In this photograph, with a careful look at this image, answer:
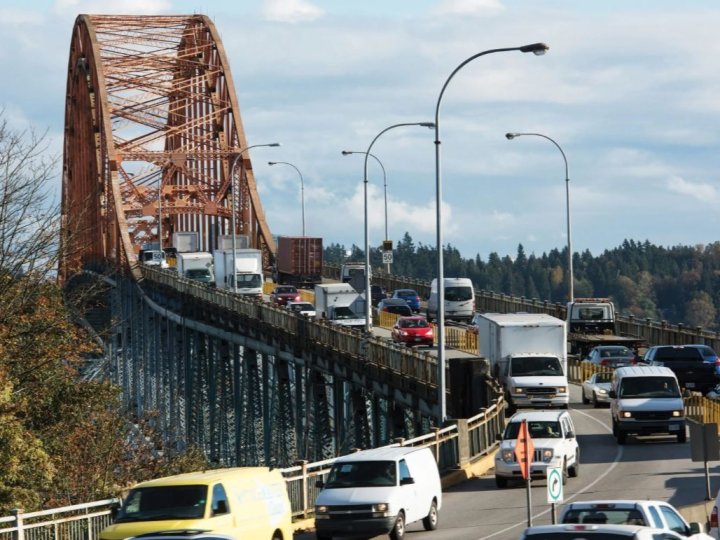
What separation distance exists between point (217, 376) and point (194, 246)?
28461 mm

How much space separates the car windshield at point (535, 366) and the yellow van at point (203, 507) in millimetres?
24722

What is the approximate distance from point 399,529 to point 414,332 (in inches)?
1659

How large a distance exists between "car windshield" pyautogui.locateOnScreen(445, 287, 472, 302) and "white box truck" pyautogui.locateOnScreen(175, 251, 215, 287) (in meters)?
25.8

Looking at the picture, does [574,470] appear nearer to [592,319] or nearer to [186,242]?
[592,319]

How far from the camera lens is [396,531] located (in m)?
26.4

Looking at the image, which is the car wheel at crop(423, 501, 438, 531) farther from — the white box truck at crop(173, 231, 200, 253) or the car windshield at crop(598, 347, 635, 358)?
the white box truck at crop(173, 231, 200, 253)

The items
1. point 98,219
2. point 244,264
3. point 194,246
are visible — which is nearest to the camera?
point 244,264

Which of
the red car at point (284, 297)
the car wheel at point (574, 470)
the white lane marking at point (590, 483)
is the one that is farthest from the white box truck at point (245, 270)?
the car wheel at point (574, 470)

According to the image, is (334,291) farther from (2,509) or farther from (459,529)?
(459,529)

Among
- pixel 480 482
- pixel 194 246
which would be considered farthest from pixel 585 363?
pixel 194 246

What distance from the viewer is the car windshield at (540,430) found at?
3472 centimetres

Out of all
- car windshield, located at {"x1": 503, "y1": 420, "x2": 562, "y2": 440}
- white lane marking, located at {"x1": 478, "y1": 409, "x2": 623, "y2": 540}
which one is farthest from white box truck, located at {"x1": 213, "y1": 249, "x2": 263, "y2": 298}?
car windshield, located at {"x1": 503, "y1": 420, "x2": 562, "y2": 440}

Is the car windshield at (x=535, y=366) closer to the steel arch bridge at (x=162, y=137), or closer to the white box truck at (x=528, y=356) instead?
the white box truck at (x=528, y=356)

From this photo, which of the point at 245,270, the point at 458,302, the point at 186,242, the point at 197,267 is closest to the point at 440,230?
the point at 458,302
